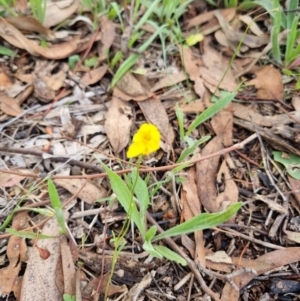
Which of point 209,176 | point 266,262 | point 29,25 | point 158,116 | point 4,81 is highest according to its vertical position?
point 29,25

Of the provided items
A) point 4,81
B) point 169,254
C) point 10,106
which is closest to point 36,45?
point 4,81

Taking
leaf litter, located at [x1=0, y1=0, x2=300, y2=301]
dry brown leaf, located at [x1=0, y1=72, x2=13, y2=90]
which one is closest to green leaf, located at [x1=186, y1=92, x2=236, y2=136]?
leaf litter, located at [x1=0, y1=0, x2=300, y2=301]

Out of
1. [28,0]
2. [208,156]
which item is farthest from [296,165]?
[28,0]

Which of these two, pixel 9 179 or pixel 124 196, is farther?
pixel 9 179

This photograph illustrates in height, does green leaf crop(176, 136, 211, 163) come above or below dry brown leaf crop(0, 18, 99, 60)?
below

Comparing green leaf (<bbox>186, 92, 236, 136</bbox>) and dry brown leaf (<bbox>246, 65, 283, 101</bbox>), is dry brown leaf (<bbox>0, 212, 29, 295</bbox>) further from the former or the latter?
dry brown leaf (<bbox>246, 65, 283, 101</bbox>)

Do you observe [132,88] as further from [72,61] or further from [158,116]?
[72,61]
